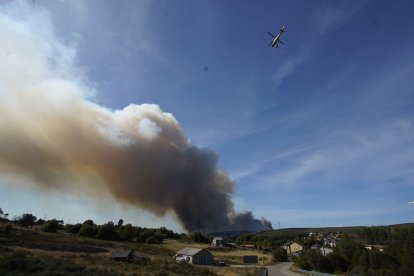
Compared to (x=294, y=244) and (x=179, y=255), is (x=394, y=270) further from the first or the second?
(x=294, y=244)

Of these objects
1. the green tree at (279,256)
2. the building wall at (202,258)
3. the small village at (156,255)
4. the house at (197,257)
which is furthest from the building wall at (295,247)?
the house at (197,257)

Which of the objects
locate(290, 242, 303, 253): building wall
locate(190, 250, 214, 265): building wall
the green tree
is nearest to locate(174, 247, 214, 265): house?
locate(190, 250, 214, 265): building wall

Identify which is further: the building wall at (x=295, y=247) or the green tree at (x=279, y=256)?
the building wall at (x=295, y=247)

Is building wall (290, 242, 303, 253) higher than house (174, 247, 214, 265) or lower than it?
higher

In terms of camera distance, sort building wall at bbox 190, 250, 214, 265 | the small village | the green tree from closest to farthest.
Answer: the small village → building wall at bbox 190, 250, 214, 265 → the green tree

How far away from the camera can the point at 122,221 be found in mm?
154875

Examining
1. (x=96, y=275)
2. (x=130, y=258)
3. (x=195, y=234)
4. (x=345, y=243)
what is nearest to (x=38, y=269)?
(x=96, y=275)

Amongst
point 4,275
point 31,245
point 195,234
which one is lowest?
point 4,275

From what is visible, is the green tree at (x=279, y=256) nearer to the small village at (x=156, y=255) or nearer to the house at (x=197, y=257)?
the small village at (x=156, y=255)

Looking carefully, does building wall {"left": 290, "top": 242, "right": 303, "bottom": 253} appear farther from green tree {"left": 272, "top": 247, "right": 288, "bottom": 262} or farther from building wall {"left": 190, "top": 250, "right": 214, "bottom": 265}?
building wall {"left": 190, "top": 250, "right": 214, "bottom": 265}

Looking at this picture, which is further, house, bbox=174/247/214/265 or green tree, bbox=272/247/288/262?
green tree, bbox=272/247/288/262

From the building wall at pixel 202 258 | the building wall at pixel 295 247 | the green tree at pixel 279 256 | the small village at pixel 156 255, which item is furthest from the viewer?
the building wall at pixel 295 247

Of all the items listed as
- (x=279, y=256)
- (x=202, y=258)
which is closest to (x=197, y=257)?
(x=202, y=258)

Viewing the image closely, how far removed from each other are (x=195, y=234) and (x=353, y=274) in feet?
322
